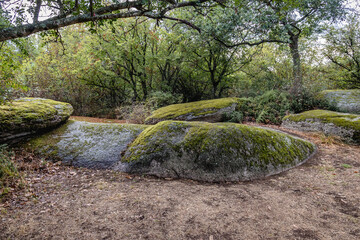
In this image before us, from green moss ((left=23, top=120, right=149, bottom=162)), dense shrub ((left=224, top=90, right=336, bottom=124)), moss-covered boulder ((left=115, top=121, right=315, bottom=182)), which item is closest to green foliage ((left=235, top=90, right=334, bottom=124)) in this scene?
dense shrub ((left=224, top=90, right=336, bottom=124))

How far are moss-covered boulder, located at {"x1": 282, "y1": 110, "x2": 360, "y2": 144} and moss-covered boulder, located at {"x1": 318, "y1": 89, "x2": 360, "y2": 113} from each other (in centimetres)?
215

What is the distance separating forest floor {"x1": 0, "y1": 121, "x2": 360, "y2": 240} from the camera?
87.4 inches

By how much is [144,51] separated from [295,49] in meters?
9.59

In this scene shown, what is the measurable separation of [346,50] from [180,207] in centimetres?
1253

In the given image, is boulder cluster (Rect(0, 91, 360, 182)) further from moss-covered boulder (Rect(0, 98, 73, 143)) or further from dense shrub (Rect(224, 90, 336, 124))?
dense shrub (Rect(224, 90, 336, 124))

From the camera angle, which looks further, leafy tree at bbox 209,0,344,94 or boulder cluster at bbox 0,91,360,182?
leafy tree at bbox 209,0,344,94

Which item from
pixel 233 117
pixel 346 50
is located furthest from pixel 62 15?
pixel 346 50

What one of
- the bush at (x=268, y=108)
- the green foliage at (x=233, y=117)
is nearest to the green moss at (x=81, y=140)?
the green foliage at (x=233, y=117)

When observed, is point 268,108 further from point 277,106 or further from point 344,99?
point 344,99

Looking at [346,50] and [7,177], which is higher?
[346,50]

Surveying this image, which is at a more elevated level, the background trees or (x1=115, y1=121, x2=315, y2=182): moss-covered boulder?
the background trees

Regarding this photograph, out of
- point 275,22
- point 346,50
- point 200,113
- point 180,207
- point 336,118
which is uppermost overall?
point 275,22

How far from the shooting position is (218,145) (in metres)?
4.12

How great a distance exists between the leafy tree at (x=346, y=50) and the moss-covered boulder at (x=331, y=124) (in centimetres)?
531
